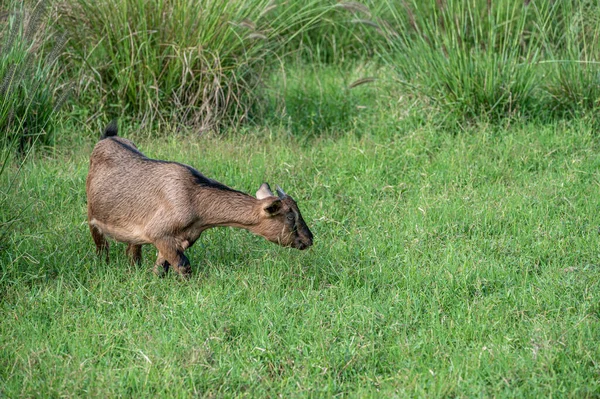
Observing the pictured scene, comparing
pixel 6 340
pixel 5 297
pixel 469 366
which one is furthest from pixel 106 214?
pixel 469 366

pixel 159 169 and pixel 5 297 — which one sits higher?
pixel 159 169

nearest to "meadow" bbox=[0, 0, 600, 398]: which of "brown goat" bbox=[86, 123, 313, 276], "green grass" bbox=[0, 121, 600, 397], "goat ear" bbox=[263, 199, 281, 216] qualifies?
"green grass" bbox=[0, 121, 600, 397]

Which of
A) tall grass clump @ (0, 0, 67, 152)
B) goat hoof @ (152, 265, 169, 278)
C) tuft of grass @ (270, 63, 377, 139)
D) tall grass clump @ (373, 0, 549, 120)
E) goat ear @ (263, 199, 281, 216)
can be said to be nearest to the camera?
goat ear @ (263, 199, 281, 216)

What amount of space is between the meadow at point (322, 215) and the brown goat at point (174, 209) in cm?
25

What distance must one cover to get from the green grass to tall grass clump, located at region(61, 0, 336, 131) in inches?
22.4

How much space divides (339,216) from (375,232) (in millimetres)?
503

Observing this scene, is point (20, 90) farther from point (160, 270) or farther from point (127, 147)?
point (160, 270)

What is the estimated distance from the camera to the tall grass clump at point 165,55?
8.55m

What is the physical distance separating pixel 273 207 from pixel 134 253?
1174 mm

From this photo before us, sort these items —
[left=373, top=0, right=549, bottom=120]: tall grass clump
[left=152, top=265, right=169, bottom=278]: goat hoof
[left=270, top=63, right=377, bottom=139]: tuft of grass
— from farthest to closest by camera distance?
[left=270, top=63, right=377, bottom=139]: tuft of grass, [left=373, top=0, right=549, bottom=120]: tall grass clump, [left=152, top=265, right=169, bottom=278]: goat hoof

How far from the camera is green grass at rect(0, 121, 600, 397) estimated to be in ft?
15.1

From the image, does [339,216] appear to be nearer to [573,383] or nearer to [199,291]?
[199,291]

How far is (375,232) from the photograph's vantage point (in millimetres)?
6719

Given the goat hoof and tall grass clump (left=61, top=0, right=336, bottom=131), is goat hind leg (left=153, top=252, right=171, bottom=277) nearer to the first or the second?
the goat hoof
